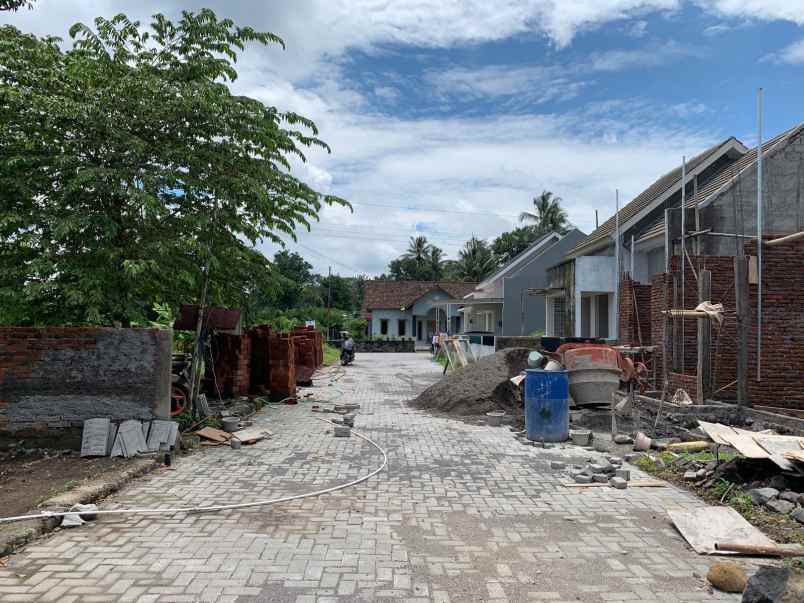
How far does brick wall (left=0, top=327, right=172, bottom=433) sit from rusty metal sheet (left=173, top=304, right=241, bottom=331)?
2.70 meters

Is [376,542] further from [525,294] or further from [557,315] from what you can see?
[525,294]

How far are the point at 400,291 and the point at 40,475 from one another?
50220mm

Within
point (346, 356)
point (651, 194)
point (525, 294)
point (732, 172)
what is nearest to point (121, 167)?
point (732, 172)

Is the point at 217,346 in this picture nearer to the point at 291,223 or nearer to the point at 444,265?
the point at 291,223

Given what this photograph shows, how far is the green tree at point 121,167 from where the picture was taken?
Result: 26.9ft

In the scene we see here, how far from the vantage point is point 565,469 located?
7621 mm

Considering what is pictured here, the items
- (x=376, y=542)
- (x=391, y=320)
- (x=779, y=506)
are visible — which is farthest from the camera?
(x=391, y=320)

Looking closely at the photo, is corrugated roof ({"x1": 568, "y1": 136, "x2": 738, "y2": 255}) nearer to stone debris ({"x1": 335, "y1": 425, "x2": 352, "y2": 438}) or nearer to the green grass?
stone debris ({"x1": 335, "y1": 425, "x2": 352, "y2": 438})

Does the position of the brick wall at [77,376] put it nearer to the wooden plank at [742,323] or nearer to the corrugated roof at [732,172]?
the wooden plank at [742,323]

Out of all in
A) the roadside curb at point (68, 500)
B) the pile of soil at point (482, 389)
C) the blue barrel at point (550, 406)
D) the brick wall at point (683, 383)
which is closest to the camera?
the roadside curb at point (68, 500)

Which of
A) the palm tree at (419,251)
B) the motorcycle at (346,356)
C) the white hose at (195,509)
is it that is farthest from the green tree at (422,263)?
the white hose at (195,509)

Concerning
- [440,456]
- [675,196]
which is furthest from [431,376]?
[440,456]

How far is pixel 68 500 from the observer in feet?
18.5

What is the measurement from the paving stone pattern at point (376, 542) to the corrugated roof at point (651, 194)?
12.4 m
